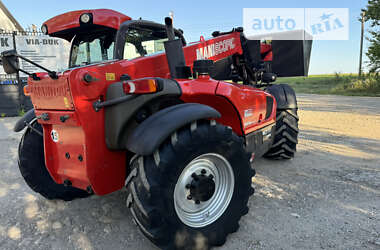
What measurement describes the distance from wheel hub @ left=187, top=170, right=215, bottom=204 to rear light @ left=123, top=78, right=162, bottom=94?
2.69 feet

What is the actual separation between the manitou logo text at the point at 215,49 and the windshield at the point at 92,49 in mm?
1130

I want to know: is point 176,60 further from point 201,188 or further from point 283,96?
point 283,96

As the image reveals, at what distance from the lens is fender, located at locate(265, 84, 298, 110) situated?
4.31m

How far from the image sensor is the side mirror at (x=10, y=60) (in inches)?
Answer: 79.3

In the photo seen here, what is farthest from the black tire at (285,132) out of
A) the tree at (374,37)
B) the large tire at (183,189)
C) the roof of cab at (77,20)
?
the tree at (374,37)

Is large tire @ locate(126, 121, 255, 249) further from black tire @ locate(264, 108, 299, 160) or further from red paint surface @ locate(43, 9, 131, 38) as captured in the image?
black tire @ locate(264, 108, 299, 160)

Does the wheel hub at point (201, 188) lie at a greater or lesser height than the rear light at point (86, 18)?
lesser

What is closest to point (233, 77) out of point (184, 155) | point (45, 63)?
point (184, 155)

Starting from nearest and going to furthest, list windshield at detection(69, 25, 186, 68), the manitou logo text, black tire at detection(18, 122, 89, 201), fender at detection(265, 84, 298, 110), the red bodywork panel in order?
the red bodywork panel, windshield at detection(69, 25, 186, 68), black tire at detection(18, 122, 89, 201), the manitou logo text, fender at detection(265, 84, 298, 110)

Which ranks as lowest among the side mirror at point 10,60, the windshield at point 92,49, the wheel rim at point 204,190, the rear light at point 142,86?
the wheel rim at point 204,190

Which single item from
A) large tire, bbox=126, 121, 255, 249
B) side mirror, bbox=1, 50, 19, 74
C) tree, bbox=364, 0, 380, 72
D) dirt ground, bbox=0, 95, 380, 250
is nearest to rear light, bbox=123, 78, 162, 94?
large tire, bbox=126, 121, 255, 249

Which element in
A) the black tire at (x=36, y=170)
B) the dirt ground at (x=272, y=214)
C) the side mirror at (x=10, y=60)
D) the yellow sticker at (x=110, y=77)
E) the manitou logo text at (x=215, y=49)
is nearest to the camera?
the side mirror at (x=10, y=60)

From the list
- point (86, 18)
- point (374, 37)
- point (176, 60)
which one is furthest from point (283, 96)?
point (374, 37)

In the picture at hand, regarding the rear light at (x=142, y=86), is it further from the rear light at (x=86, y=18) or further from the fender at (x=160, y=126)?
the rear light at (x=86, y=18)
